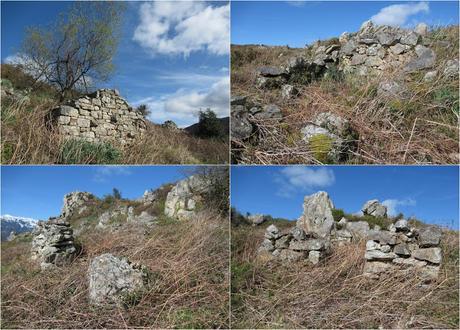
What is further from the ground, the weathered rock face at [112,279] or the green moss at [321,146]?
the green moss at [321,146]

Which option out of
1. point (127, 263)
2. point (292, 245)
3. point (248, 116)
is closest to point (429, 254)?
point (292, 245)

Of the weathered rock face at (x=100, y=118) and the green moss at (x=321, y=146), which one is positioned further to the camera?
the weathered rock face at (x=100, y=118)

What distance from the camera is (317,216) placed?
4883 millimetres

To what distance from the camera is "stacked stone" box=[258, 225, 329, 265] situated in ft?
16.0

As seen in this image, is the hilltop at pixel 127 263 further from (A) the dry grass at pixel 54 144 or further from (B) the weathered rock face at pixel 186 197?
(A) the dry grass at pixel 54 144

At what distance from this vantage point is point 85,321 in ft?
15.0

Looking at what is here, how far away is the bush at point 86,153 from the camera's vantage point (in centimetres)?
443

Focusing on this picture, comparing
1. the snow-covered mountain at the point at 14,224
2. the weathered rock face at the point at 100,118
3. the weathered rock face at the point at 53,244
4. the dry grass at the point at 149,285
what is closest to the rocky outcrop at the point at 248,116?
the dry grass at the point at 149,285

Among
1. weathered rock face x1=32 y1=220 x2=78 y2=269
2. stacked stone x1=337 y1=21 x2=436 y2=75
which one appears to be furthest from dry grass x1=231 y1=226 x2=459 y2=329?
stacked stone x1=337 y1=21 x2=436 y2=75

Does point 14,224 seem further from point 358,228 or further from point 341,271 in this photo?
point 358,228

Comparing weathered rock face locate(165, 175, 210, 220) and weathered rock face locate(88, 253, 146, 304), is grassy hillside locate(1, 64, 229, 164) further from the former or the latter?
weathered rock face locate(88, 253, 146, 304)

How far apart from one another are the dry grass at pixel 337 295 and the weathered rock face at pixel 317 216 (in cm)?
31

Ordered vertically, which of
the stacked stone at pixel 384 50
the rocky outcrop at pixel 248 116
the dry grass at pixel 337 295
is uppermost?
the stacked stone at pixel 384 50

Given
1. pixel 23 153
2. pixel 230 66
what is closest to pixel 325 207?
pixel 230 66
